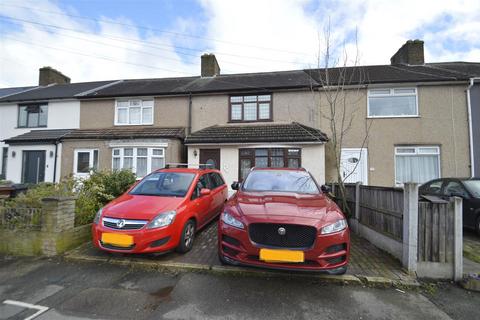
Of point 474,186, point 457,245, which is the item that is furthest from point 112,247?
point 474,186

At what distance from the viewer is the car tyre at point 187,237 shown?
166 inches

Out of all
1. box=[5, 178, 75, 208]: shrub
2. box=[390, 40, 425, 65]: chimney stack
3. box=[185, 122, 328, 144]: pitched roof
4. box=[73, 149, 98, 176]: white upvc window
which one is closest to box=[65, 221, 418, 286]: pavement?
box=[5, 178, 75, 208]: shrub

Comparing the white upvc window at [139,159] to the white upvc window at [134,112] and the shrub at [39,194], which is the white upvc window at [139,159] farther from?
the shrub at [39,194]

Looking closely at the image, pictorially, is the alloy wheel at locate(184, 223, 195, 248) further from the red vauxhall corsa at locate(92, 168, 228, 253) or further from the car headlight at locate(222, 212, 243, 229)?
the car headlight at locate(222, 212, 243, 229)

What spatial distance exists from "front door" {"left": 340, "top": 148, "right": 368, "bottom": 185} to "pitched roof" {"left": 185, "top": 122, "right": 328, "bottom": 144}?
164 cm

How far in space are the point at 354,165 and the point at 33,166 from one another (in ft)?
→ 53.0

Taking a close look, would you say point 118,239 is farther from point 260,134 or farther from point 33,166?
point 33,166

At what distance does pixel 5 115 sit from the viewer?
13500mm

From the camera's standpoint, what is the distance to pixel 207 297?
118 inches

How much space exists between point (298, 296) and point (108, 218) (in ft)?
10.8

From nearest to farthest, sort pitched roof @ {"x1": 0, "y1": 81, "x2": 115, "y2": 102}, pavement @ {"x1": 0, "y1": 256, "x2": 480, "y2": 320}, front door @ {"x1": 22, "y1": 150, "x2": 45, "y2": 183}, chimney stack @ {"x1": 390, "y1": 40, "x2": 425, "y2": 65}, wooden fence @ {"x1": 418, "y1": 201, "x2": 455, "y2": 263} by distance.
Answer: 1. pavement @ {"x1": 0, "y1": 256, "x2": 480, "y2": 320}
2. wooden fence @ {"x1": 418, "y1": 201, "x2": 455, "y2": 263}
3. front door @ {"x1": 22, "y1": 150, "x2": 45, "y2": 183}
4. chimney stack @ {"x1": 390, "y1": 40, "x2": 425, "y2": 65}
5. pitched roof @ {"x1": 0, "y1": 81, "x2": 115, "y2": 102}

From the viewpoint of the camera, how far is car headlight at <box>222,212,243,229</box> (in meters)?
3.20

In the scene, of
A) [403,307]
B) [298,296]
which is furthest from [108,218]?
[403,307]

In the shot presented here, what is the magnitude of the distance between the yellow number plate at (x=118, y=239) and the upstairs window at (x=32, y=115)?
13.4 m
